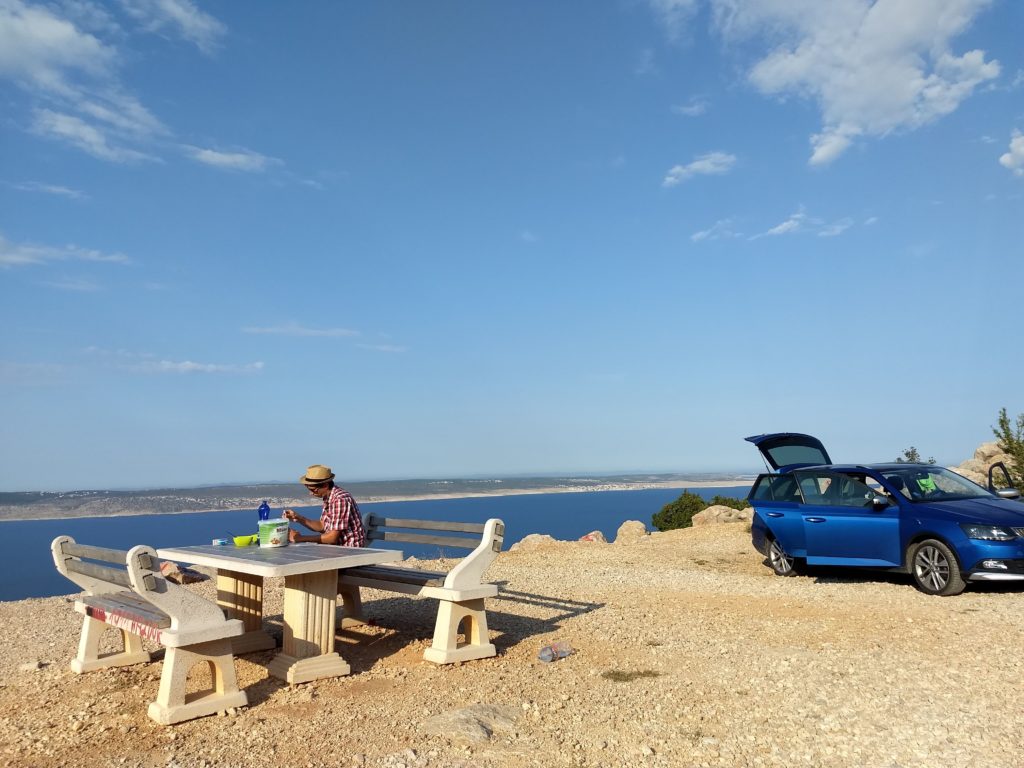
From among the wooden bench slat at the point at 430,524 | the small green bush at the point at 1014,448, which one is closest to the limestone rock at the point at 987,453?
the small green bush at the point at 1014,448

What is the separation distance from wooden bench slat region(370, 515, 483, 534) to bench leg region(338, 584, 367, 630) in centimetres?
81

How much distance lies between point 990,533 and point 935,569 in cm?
71

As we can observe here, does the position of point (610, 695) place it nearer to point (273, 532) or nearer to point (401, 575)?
point (401, 575)

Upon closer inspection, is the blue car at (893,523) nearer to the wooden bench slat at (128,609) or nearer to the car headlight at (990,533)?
the car headlight at (990,533)

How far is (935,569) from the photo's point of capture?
869 centimetres

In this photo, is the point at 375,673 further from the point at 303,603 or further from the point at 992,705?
the point at 992,705

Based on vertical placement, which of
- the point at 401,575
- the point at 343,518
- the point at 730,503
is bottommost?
the point at 730,503

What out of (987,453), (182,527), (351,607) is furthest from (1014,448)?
(182,527)

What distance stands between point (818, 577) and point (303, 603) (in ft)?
24.6

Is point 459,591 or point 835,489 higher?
point 835,489

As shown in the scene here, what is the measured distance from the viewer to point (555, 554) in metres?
13.3

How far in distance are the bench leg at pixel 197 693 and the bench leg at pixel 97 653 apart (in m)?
1.39

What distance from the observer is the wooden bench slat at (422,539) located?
22.5 feet

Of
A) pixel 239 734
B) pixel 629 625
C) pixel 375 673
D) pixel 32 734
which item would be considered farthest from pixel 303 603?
pixel 629 625
